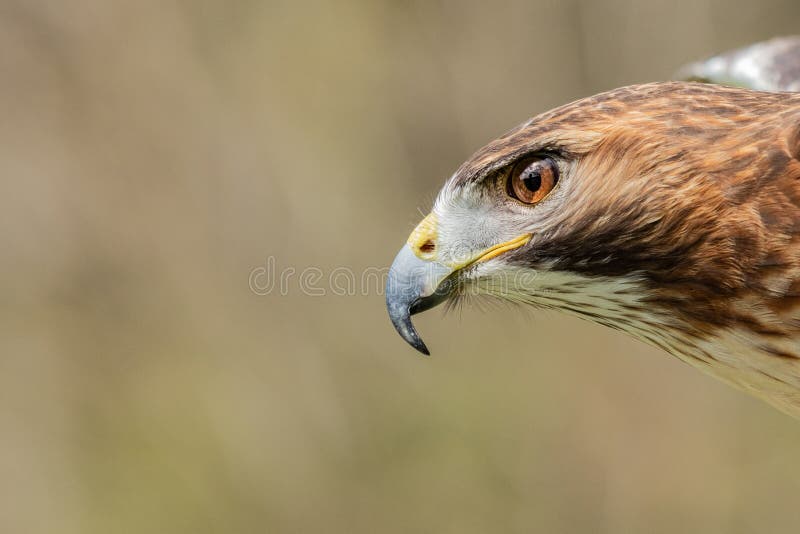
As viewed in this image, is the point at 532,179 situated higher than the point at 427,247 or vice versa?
the point at 532,179

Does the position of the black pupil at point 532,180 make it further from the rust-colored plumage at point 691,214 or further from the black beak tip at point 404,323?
the black beak tip at point 404,323

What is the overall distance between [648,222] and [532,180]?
0.72 ft

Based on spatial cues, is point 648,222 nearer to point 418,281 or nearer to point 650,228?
point 650,228

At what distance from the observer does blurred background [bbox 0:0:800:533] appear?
15.5 ft

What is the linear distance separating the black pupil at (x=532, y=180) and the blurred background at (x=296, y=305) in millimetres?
3069

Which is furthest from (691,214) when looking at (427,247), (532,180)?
(427,247)

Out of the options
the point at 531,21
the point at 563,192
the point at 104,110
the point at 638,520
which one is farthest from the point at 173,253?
the point at 563,192

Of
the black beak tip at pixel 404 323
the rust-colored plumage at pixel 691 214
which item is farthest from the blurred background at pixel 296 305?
the rust-colored plumage at pixel 691 214

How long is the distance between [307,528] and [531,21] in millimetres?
3008

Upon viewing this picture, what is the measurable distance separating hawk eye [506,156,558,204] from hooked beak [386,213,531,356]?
0.64ft

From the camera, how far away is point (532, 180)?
1.72 m

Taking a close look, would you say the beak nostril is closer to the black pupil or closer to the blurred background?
the black pupil

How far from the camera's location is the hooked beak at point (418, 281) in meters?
1.83

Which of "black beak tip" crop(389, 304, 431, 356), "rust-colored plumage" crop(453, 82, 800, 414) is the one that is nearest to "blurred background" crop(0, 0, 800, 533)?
"black beak tip" crop(389, 304, 431, 356)
